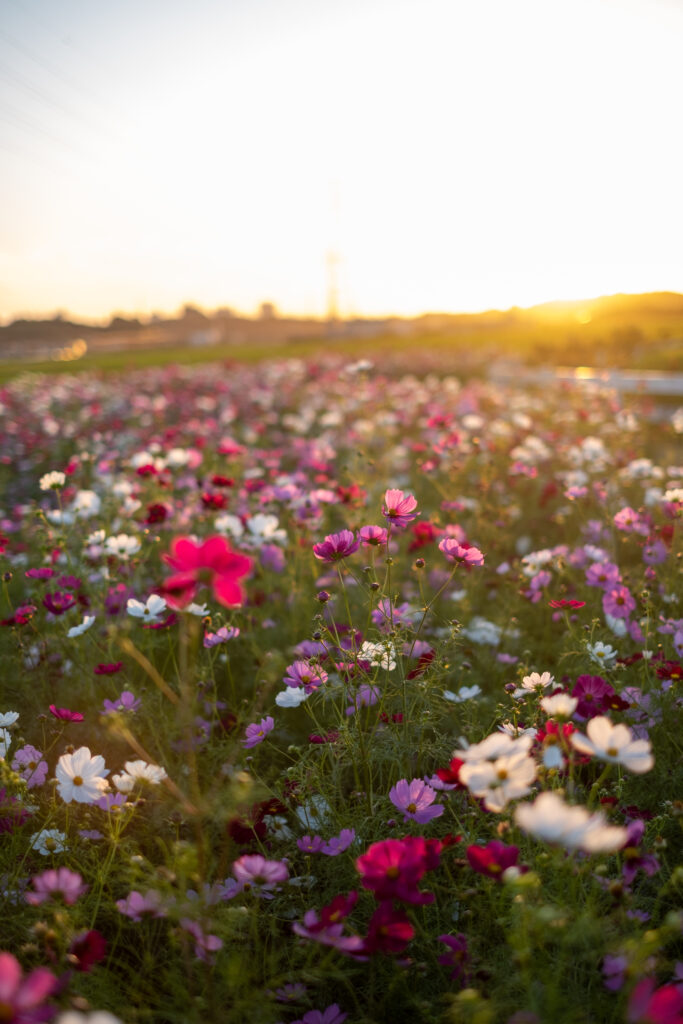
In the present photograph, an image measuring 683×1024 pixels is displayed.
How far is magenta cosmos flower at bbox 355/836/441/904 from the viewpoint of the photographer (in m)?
1.02

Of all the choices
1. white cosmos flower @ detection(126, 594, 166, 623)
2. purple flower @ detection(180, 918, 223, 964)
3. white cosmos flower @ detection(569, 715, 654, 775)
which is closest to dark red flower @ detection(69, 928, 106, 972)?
purple flower @ detection(180, 918, 223, 964)

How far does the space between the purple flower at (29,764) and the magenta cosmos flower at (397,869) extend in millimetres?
903

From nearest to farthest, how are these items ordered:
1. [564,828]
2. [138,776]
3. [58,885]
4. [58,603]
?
[564,828] < [58,885] < [138,776] < [58,603]

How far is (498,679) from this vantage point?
233 centimetres

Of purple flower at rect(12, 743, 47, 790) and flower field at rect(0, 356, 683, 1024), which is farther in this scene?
purple flower at rect(12, 743, 47, 790)

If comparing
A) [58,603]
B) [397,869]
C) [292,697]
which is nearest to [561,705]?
[397,869]

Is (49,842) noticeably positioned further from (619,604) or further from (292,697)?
(619,604)

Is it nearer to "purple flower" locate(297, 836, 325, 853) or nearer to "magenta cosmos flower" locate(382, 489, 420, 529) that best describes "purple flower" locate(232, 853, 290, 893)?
"purple flower" locate(297, 836, 325, 853)

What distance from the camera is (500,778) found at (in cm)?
98

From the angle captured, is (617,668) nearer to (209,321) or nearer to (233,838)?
(233,838)

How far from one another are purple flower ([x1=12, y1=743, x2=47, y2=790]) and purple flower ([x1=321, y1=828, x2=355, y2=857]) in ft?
2.32

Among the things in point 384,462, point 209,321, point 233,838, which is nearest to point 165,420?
point 384,462

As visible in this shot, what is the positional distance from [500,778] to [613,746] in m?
0.18

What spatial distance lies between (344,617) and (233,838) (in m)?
1.23
